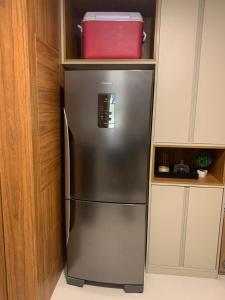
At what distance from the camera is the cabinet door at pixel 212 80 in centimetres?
167

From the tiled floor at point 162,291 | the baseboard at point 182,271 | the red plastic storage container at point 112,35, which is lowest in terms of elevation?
the tiled floor at point 162,291

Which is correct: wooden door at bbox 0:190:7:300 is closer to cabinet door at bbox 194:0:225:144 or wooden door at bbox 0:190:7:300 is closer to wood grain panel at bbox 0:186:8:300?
wood grain panel at bbox 0:186:8:300

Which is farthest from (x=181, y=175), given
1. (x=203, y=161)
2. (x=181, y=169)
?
(x=203, y=161)

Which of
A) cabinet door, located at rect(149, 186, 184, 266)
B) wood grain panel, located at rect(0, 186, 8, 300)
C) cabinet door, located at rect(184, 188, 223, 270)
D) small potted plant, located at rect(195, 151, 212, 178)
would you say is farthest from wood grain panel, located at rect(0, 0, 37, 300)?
small potted plant, located at rect(195, 151, 212, 178)

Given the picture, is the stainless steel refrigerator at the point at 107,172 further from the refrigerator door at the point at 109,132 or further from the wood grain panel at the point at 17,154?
the wood grain panel at the point at 17,154

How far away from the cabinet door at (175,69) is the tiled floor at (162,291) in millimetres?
1190

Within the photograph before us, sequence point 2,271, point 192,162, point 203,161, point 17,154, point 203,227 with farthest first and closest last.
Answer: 1. point 192,162
2. point 203,161
3. point 203,227
4. point 2,271
5. point 17,154

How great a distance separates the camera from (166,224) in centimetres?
194

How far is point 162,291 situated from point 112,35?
201 centimetres

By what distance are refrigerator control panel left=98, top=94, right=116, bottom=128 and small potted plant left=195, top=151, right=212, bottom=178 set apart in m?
0.96

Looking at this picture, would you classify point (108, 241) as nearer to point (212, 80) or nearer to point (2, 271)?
point (2, 271)

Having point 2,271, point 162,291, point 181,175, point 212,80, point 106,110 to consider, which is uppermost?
point 212,80

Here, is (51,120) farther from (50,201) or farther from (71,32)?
(71,32)

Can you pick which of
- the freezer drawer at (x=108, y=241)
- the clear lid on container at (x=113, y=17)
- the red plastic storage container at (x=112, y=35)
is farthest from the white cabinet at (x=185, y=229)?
the clear lid on container at (x=113, y=17)
